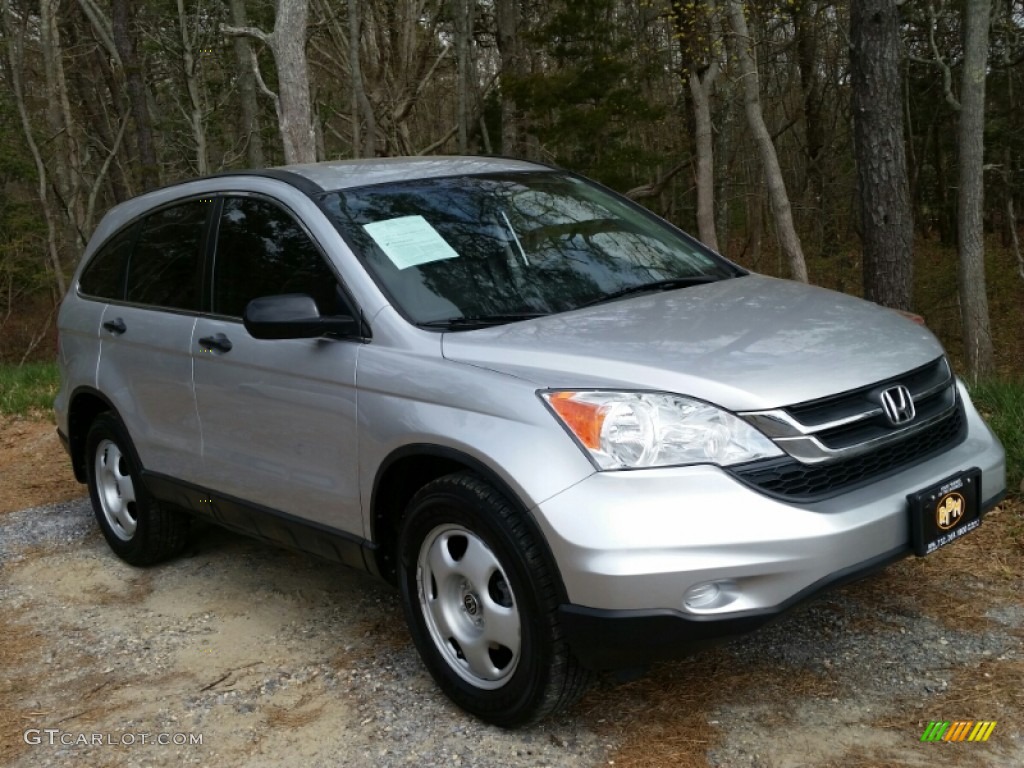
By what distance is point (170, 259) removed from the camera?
4766 mm

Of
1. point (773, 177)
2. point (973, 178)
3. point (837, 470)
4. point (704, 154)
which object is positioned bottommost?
point (837, 470)

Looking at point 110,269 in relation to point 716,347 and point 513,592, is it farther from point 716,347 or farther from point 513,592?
point 716,347

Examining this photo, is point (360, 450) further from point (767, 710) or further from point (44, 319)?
point (44, 319)

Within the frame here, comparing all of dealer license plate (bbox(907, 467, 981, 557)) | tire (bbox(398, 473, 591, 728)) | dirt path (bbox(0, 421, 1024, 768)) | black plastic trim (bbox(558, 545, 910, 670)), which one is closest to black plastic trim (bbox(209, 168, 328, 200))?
tire (bbox(398, 473, 591, 728))

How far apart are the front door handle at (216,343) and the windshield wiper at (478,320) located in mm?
1094

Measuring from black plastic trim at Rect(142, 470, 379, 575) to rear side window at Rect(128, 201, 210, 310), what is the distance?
828 mm

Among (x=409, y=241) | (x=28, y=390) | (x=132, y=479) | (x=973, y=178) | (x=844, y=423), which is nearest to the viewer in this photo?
(x=844, y=423)

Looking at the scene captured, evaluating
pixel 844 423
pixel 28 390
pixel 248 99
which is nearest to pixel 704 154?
pixel 248 99

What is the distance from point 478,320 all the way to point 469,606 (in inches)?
37.6

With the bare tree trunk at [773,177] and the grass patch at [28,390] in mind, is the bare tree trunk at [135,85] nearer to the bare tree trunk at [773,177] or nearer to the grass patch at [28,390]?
the grass patch at [28,390]

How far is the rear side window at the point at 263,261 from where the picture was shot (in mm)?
3838

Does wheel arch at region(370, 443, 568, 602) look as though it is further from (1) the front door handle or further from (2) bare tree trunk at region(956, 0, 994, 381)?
(2) bare tree trunk at region(956, 0, 994, 381)

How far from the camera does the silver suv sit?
2.82 metres

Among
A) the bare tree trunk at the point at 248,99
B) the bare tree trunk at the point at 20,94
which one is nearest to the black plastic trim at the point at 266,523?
the bare tree trunk at the point at 20,94
